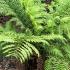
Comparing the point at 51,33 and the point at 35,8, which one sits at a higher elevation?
the point at 35,8

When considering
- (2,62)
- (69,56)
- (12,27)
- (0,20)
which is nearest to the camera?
(69,56)

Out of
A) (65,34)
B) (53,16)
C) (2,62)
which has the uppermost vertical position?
(53,16)

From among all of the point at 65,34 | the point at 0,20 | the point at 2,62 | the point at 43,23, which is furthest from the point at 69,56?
the point at 0,20

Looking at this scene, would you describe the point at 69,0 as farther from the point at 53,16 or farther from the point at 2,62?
the point at 2,62

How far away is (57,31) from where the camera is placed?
3980 mm

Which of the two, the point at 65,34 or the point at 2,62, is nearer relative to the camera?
the point at 65,34

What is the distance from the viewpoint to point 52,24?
3.89 meters

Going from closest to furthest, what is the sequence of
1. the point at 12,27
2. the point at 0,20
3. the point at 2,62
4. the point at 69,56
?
the point at 69,56 → the point at 12,27 → the point at 2,62 → the point at 0,20

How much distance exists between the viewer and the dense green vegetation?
3.66 metres

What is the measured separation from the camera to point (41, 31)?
3.94 metres

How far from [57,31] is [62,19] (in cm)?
20

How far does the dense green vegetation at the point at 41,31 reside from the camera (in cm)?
366

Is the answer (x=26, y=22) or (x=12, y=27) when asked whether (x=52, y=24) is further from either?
(x=12, y=27)

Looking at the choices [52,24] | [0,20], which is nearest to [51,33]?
[52,24]
